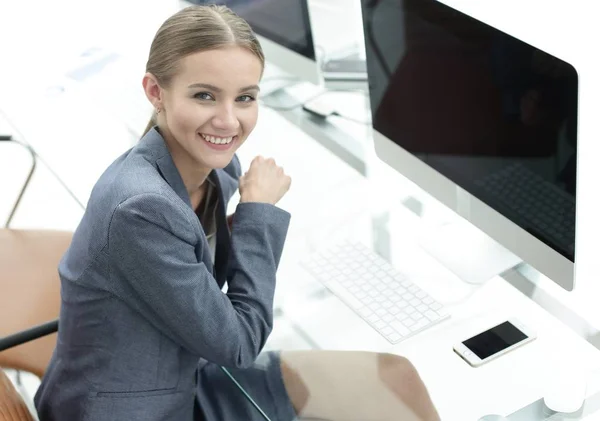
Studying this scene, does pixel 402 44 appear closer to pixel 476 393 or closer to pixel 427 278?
pixel 427 278

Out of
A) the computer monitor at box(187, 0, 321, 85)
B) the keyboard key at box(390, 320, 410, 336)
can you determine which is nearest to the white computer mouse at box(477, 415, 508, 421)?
the keyboard key at box(390, 320, 410, 336)

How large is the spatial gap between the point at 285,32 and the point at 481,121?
93cm

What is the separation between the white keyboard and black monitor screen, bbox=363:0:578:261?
0.23m

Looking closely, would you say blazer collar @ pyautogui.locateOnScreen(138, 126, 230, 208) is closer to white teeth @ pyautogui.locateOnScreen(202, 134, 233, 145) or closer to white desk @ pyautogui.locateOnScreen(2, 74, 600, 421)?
white teeth @ pyautogui.locateOnScreen(202, 134, 233, 145)

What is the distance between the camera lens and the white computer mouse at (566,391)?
5.02 feet

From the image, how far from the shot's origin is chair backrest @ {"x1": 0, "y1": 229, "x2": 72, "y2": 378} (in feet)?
6.86

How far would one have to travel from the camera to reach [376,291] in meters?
1.85

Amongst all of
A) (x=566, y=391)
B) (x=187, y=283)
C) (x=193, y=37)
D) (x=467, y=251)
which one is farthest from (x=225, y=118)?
(x=566, y=391)

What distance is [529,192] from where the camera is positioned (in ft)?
5.44

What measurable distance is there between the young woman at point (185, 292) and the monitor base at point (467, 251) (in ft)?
0.94

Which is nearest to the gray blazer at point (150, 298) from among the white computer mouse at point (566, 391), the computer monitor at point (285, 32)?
the white computer mouse at point (566, 391)

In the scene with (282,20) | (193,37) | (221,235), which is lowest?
(221,235)

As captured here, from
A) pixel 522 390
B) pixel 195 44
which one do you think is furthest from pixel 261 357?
pixel 195 44

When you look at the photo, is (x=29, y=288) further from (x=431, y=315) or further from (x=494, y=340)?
(x=494, y=340)
